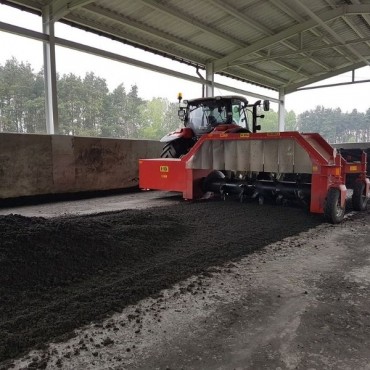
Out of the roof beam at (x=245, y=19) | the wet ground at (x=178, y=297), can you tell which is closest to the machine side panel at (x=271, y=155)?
the wet ground at (x=178, y=297)

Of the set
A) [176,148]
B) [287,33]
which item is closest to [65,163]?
[176,148]

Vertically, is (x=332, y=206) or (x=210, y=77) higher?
(x=210, y=77)

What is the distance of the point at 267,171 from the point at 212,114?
9.19 ft

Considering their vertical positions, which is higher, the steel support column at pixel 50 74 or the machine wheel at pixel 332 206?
the steel support column at pixel 50 74

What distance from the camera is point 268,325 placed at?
2.17 m

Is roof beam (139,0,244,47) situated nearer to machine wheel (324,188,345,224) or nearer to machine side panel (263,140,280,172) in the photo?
machine side panel (263,140,280,172)

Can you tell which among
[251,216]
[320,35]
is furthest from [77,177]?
[320,35]

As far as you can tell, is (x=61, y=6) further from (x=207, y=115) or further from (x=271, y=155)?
(x=271, y=155)

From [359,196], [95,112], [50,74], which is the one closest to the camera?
[359,196]

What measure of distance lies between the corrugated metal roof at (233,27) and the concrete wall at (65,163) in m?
3.10

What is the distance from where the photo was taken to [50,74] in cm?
803

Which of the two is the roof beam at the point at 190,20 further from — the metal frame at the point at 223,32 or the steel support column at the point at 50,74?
the steel support column at the point at 50,74

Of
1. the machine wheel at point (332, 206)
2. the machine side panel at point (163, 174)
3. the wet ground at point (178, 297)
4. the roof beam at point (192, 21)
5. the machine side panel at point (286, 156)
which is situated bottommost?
the wet ground at point (178, 297)

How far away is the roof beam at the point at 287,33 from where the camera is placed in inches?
415
